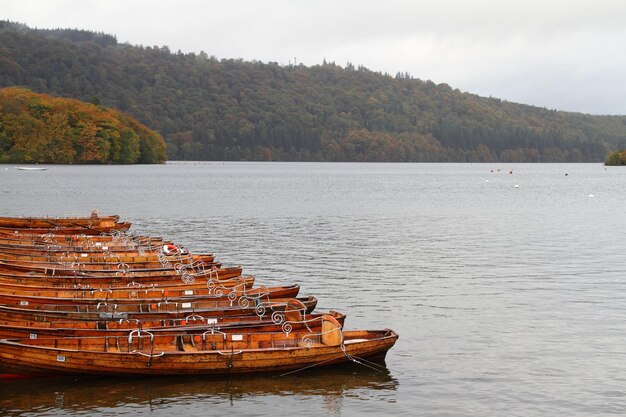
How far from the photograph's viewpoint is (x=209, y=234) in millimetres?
59562

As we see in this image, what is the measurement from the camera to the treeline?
558ft

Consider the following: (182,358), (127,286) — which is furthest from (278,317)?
(127,286)

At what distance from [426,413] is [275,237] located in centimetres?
3719

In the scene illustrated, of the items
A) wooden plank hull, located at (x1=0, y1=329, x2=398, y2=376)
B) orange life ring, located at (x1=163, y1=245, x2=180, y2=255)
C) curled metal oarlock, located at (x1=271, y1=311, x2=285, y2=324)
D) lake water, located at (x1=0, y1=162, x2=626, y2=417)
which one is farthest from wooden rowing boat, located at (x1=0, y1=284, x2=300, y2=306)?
orange life ring, located at (x1=163, y1=245, x2=180, y2=255)

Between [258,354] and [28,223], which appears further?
[28,223]

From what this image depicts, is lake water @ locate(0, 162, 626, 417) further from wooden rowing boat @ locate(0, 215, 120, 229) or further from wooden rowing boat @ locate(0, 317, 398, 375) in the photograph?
wooden rowing boat @ locate(0, 215, 120, 229)

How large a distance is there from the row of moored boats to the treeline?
14644 centimetres

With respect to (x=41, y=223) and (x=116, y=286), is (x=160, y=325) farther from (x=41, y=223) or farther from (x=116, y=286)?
(x=41, y=223)

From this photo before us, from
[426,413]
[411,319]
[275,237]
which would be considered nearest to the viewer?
[426,413]

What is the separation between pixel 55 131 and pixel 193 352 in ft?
535

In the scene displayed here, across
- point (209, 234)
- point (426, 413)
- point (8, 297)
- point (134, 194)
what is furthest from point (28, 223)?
point (134, 194)

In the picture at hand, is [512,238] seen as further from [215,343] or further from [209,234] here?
[215,343]

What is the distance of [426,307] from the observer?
32625mm

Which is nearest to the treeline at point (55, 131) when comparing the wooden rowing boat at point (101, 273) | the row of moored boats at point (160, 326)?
the wooden rowing boat at point (101, 273)
